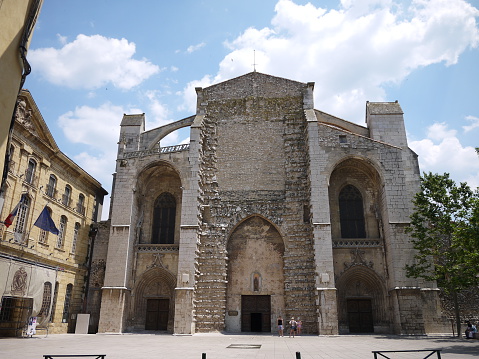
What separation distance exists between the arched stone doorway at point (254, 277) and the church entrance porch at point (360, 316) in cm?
356

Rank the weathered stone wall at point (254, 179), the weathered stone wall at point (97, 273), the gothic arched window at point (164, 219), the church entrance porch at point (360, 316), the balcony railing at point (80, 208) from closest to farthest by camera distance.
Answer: the church entrance porch at point (360, 316) < the weathered stone wall at point (254, 179) < the weathered stone wall at point (97, 273) < the gothic arched window at point (164, 219) < the balcony railing at point (80, 208)

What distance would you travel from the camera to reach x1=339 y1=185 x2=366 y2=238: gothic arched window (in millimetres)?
21656

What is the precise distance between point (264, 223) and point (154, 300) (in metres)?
7.56

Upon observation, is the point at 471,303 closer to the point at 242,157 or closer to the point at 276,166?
the point at 276,166

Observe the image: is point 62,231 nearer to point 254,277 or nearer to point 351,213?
point 254,277

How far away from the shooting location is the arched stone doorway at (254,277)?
20562mm

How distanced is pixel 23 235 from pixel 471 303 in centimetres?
2224

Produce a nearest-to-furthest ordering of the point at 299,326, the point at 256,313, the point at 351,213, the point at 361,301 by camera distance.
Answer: the point at 299,326
the point at 361,301
the point at 256,313
the point at 351,213

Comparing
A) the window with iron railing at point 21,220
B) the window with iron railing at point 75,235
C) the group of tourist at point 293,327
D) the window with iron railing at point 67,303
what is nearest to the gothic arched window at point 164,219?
the window with iron railing at point 75,235

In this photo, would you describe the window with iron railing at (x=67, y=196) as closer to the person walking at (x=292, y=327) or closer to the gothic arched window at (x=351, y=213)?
the person walking at (x=292, y=327)

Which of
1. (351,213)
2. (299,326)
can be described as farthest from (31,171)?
(351,213)

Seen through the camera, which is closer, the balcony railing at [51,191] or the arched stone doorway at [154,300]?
the balcony railing at [51,191]

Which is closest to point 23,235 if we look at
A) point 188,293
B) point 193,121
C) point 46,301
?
point 46,301

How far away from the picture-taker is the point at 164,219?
23.4 metres
